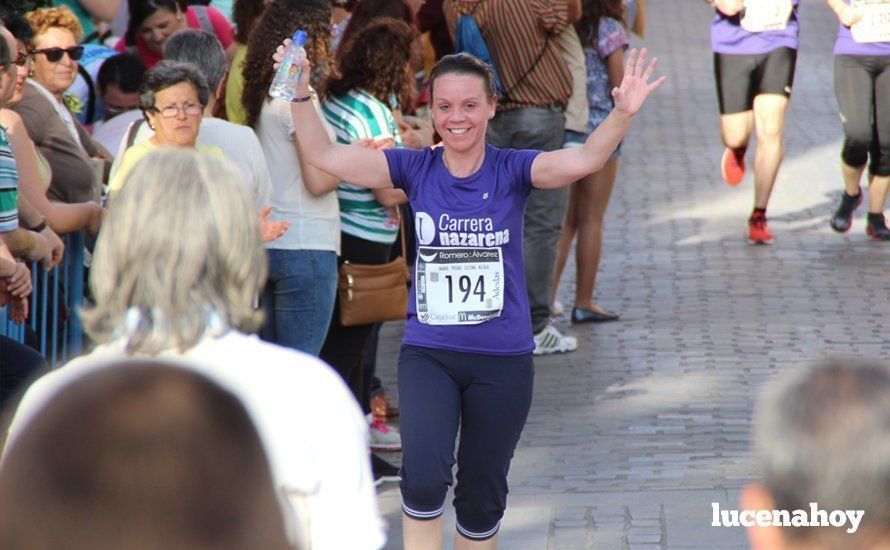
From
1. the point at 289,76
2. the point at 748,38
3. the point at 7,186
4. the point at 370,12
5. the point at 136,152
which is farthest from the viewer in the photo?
the point at 748,38

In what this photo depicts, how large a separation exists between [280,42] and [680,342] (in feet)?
11.8

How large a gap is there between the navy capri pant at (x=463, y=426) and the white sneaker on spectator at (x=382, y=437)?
1.94 meters

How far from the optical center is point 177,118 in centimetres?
534

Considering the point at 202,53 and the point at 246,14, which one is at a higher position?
the point at 202,53

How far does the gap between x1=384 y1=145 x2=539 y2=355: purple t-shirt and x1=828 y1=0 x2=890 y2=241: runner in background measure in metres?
5.95

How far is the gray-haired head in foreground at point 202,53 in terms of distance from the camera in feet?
19.5

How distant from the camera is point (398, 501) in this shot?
5922 millimetres

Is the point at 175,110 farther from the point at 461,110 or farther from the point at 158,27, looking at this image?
the point at 158,27

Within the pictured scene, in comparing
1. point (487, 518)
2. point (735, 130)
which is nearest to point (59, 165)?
point (487, 518)

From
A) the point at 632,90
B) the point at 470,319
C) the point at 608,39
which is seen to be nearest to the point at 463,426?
the point at 470,319

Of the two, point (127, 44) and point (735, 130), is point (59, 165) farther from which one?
point (735, 130)

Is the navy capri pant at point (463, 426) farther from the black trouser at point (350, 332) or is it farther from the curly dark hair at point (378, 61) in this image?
the curly dark hair at point (378, 61)

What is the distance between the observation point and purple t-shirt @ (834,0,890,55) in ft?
32.4

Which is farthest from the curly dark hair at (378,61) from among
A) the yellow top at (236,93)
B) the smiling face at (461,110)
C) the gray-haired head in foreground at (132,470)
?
the gray-haired head in foreground at (132,470)
